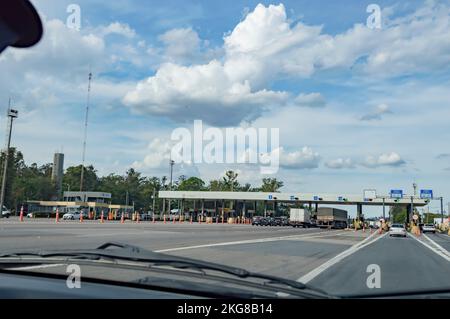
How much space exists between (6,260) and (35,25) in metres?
2.64

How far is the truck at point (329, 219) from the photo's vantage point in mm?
73750

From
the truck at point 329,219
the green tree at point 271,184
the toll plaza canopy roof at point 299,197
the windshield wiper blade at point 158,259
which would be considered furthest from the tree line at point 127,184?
the windshield wiper blade at point 158,259

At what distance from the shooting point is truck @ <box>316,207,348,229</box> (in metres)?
73.8

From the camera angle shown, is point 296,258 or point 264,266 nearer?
point 264,266

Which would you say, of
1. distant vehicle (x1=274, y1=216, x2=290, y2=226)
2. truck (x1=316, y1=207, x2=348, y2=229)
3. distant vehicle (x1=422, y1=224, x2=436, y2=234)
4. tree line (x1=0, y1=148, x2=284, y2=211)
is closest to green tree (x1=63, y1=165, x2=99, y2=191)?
tree line (x1=0, y1=148, x2=284, y2=211)

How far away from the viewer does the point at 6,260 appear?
4516mm

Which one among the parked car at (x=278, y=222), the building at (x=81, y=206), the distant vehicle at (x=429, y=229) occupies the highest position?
the building at (x=81, y=206)

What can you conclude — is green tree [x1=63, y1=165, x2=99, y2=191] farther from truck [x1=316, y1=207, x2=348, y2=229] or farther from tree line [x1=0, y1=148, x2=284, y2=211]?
truck [x1=316, y1=207, x2=348, y2=229]

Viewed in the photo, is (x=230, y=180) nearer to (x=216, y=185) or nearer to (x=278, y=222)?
(x=216, y=185)

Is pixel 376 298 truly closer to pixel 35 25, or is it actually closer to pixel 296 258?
pixel 35 25

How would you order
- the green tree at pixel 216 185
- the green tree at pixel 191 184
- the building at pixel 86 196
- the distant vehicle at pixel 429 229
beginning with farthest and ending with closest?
the green tree at pixel 216 185 < the green tree at pixel 191 184 < the building at pixel 86 196 < the distant vehicle at pixel 429 229

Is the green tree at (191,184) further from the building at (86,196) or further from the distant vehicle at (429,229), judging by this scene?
the distant vehicle at (429,229)

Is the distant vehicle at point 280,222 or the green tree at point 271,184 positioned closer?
the distant vehicle at point 280,222
